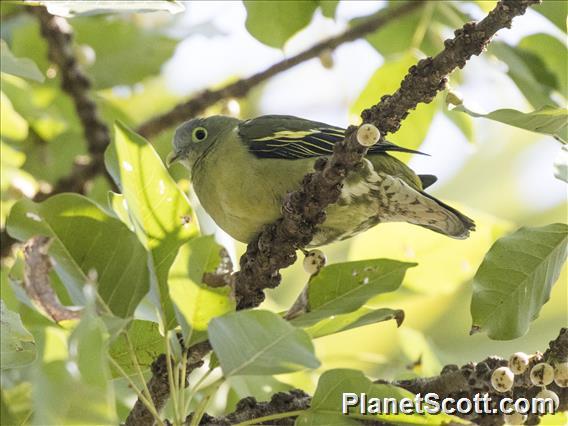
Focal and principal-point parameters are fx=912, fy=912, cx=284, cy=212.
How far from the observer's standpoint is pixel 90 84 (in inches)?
194

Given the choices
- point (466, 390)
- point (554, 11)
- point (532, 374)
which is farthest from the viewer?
point (554, 11)

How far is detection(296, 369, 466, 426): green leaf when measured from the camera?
102 inches

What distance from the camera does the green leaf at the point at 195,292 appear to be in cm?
271

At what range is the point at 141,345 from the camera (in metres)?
2.97

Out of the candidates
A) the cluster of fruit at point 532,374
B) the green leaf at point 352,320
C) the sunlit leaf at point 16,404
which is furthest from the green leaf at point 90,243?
the cluster of fruit at point 532,374

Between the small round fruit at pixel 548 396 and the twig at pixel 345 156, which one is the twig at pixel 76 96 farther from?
the small round fruit at pixel 548 396

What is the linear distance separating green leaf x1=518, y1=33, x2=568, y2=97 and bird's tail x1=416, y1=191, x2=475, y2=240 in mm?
838

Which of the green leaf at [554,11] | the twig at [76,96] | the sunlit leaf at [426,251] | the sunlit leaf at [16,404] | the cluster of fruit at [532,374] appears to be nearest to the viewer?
the cluster of fruit at [532,374]

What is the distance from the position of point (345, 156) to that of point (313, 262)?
0.59m

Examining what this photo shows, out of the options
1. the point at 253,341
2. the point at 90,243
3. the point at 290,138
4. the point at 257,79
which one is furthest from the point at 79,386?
the point at 257,79

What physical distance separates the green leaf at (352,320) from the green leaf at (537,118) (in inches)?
25.4

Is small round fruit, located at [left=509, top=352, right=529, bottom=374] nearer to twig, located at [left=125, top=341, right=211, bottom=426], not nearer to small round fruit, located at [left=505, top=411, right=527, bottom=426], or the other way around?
small round fruit, located at [left=505, top=411, right=527, bottom=426]

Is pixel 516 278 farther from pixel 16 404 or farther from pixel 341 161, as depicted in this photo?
pixel 16 404

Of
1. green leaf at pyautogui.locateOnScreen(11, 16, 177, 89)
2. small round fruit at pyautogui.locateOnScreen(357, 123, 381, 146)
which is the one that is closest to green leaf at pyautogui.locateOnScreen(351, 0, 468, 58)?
green leaf at pyautogui.locateOnScreen(11, 16, 177, 89)
